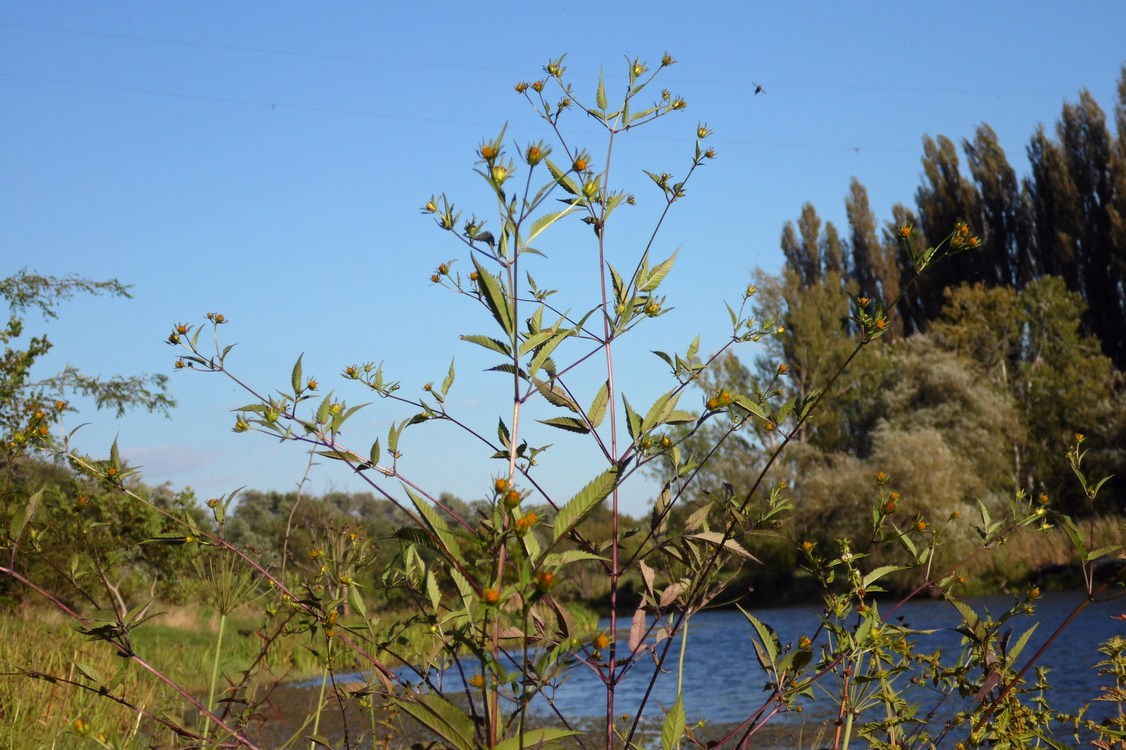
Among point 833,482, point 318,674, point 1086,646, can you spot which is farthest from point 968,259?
point 318,674

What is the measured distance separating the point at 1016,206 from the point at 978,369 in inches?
255

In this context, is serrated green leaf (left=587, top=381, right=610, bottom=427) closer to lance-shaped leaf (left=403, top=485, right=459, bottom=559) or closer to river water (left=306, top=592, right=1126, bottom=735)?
lance-shaped leaf (left=403, top=485, right=459, bottom=559)

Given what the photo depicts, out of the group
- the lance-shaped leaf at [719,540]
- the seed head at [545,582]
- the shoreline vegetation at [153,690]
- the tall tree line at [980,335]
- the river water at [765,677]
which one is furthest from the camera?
the tall tree line at [980,335]

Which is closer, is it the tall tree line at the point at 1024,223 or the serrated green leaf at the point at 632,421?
the serrated green leaf at the point at 632,421

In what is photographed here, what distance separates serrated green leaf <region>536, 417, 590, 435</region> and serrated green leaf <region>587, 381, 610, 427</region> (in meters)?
0.01

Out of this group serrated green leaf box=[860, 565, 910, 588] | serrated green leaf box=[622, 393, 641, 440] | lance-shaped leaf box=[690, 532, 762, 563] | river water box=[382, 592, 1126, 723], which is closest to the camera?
serrated green leaf box=[622, 393, 641, 440]

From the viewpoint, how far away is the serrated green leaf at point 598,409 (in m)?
1.54

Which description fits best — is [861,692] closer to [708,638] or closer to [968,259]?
[708,638]

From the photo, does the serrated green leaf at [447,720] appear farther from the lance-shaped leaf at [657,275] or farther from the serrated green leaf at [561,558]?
the lance-shaped leaf at [657,275]

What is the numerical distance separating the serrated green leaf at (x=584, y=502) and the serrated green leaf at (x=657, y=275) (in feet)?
1.96

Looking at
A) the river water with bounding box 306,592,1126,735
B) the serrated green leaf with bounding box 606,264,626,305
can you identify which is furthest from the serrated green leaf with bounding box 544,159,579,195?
the river water with bounding box 306,592,1126,735

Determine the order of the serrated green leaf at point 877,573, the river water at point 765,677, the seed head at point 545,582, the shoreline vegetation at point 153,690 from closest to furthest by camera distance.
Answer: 1. the seed head at point 545,582
2. the serrated green leaf at point 877,573
3. the shoreline vegetation at point 153,690
4. the river water at point 765,677

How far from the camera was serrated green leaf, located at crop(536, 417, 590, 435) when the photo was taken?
5.03 ft

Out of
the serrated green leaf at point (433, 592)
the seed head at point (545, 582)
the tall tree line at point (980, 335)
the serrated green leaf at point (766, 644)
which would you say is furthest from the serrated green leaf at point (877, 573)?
the tall tree line at point (980, 335)
